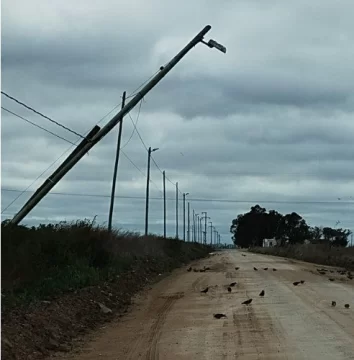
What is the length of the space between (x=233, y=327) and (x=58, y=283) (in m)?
5.44

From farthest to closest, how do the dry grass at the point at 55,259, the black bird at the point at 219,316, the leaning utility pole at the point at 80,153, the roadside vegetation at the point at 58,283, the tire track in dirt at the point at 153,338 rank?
the leaning utility pole at the point at 80,153 < the dry grass at the point at 55,259 < the black bird at the point at 219,316 < the roadside vegetation at the point at 58,283 < the tire track in dirt at the point at 153,338

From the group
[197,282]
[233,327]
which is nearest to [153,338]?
[233,327]

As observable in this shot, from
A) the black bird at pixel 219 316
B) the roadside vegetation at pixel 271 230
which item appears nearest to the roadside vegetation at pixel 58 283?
the black bird at pixel 219 316

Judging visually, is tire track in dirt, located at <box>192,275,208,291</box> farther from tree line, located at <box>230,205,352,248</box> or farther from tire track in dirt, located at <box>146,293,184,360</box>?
tree line, located at <box>230,205,352,248</box>

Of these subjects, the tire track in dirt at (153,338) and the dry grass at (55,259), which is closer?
the tire track in dirt at (153,338)

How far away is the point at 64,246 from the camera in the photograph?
2091cm

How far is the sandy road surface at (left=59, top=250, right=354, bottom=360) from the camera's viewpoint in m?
10.7

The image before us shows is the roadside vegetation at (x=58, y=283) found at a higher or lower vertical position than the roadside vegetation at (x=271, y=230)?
lower

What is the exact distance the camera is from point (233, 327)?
519 inches

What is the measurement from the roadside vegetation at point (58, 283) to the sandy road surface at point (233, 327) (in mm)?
688

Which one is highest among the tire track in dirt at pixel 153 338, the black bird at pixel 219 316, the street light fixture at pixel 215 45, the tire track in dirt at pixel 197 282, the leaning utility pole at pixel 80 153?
the street light fixture at pixel 215 45

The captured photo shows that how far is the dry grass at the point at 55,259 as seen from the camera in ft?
50.4

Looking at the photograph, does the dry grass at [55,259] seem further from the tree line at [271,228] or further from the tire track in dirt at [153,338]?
the tree line at [271,228]

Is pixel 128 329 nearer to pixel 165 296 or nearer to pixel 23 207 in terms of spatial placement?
pixel 165 296
